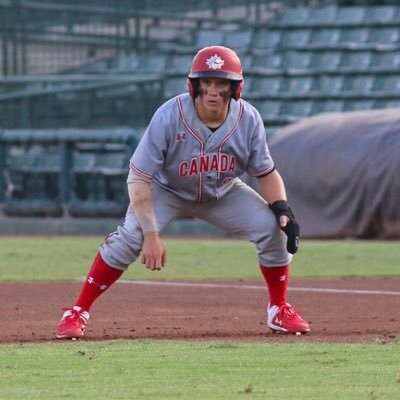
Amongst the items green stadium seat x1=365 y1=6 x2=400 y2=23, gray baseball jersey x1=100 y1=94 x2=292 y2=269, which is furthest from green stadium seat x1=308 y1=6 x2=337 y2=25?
gray baseball jersey x1=100 y1=94 x2=292 y2=269

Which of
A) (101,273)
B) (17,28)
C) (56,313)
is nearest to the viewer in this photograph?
(101,273)

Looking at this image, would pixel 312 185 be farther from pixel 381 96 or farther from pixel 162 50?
pixel 162 50

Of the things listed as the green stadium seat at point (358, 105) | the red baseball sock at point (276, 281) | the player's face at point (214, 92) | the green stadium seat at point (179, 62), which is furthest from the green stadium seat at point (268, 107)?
the player's face at point (214, 92)

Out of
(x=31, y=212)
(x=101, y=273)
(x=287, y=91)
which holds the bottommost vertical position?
(x=31, y=212)

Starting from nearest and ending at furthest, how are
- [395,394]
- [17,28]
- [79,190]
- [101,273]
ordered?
[395,394]
[101,273]
[79,190]
[17,28]

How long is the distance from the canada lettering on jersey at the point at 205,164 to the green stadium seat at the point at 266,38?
1475 centimetres

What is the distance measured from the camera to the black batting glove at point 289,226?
6.45m

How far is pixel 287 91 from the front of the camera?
1956cm

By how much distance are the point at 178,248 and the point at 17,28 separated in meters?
8.99

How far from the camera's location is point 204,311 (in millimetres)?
7898

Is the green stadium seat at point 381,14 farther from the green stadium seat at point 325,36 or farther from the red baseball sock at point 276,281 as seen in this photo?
the red baseball sock at point 276,281

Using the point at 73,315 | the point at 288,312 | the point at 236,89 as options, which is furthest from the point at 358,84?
the point at 73,315

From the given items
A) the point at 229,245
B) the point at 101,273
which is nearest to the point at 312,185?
the point at 229,245

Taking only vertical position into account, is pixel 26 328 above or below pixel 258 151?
below
